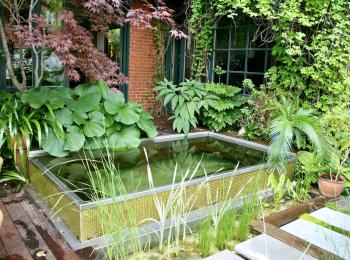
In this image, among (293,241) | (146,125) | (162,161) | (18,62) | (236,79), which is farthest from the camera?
(236,79)

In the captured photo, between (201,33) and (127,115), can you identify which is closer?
(127,115)

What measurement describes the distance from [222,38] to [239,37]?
0.40 metres

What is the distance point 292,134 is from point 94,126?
247 cm

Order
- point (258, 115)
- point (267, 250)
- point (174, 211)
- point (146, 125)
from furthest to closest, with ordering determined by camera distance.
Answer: point (258, 115), point (146, 125), point (267, 250), point (174, 211)

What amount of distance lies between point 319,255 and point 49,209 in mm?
2331

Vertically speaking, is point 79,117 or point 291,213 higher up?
point 79,117

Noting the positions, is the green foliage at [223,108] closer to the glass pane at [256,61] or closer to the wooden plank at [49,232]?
the glass pane at [256,61]

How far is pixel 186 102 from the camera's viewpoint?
5695 millimetres

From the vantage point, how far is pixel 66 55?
441cm

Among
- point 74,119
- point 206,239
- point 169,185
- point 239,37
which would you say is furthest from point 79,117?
point 239,37

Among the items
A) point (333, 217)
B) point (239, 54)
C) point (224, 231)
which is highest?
point (239, 54)

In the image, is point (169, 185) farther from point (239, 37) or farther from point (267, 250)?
point (239, 37)

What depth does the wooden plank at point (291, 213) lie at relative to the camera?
9.78 feet

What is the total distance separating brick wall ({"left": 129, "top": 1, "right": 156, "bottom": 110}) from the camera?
698 centimetres
